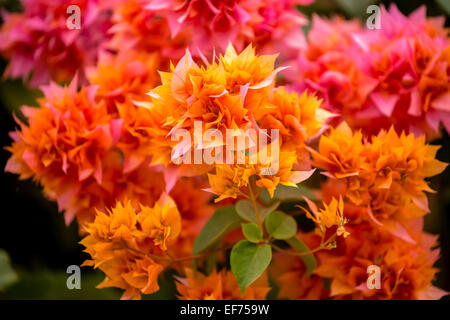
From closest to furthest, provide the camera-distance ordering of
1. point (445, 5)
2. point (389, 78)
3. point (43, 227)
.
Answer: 1. point (389, 78)
2. point (445, 5)
3. point (43, 227)

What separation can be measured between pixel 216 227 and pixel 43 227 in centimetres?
54

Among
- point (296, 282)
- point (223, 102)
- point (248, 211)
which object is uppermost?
point (223, 102)

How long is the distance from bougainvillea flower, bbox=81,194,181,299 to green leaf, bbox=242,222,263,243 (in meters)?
0.07

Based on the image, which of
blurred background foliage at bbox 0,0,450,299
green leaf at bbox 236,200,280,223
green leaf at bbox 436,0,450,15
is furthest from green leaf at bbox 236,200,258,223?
green leaf at bbox 436,0,450,15

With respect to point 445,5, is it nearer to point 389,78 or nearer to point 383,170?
point 389,78

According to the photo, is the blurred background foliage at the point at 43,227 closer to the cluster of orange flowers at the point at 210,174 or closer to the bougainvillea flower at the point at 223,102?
the cluster of orange flowers at the point at 210,174

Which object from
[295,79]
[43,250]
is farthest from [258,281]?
A: [43,250]

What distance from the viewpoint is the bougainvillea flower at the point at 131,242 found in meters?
0.55

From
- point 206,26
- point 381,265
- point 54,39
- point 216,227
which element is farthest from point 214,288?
point 54,39

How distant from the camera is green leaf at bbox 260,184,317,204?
24.9 inches

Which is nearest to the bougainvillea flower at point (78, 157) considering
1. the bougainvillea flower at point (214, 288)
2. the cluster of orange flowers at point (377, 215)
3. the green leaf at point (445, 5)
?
the bougainvillea flower at point (214, 288)

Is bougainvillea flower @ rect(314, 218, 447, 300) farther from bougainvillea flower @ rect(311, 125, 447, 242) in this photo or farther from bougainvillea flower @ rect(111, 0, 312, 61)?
bougainvillea flower @ rect(111, 0, 312, 61)

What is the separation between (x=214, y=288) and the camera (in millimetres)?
615
